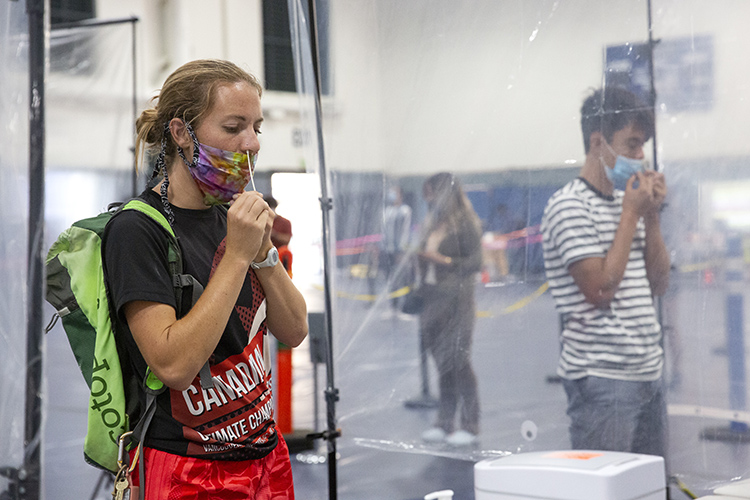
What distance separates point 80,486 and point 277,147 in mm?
8590

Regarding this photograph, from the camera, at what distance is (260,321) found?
1.20 metres

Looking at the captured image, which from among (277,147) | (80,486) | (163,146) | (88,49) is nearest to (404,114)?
(163,146)

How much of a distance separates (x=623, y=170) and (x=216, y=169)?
42.9 inches

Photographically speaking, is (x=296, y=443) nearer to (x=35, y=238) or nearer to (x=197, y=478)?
(x=35, y=238)

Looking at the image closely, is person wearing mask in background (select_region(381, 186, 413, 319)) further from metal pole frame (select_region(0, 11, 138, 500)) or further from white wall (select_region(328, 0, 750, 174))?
metal pole frame (select_region(0, 11, 138, 500))

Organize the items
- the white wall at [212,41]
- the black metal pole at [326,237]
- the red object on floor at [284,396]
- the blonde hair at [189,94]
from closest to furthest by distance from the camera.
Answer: the blonde hair at [189,94]
the black metal pole at [326,237]
the red object on floor at [284,396]
the white wall at [212,41]

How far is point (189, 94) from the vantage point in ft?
3.69

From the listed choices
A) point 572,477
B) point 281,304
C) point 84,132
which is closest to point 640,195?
point 572,477

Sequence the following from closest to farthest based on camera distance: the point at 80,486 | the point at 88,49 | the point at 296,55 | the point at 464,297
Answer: the point at 464,297
the point at 296,55
the point at 80,486
the point at 88,49

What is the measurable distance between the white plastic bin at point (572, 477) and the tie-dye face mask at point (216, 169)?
696mm

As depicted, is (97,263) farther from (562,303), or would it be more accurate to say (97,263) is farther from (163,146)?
(562,303)

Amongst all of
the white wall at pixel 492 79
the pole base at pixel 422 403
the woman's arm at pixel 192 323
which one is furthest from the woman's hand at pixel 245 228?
the pole base at pixel 422 403

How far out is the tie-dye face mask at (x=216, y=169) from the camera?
1.13 meters

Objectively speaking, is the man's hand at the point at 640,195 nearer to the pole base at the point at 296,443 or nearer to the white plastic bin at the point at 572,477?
the white plastic bin at the point at 572,477
